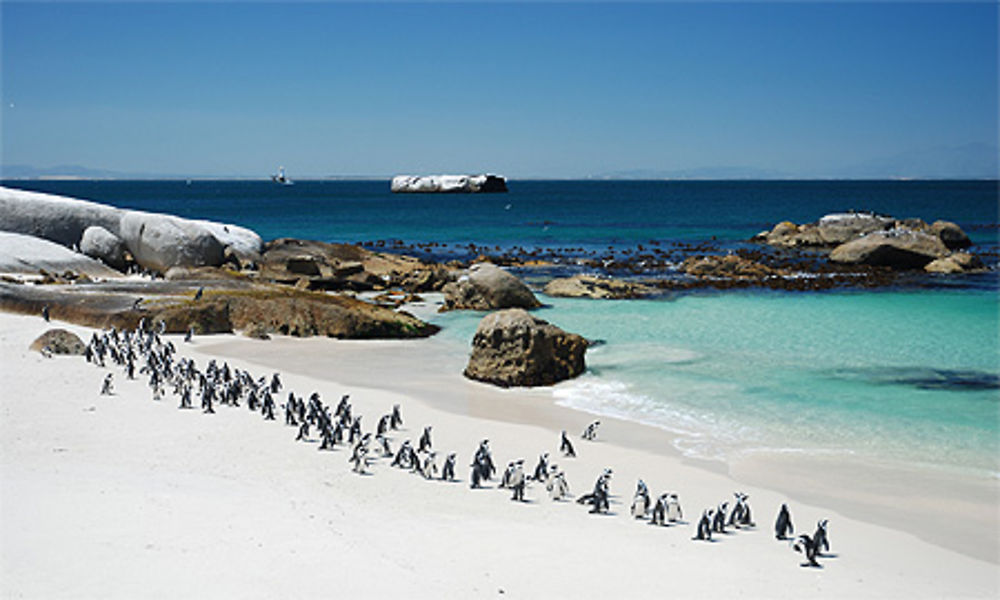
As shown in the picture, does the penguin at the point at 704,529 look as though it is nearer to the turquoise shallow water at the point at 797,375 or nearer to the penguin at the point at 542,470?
the penguin at the point at 542,470

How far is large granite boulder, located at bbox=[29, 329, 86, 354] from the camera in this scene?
13.3 m

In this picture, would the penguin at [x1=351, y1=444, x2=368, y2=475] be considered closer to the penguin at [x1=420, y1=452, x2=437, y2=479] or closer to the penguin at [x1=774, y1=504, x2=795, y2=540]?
the penguin at [x1=420, y1=452, x2=437, y2=479]

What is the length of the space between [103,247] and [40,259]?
115 inches

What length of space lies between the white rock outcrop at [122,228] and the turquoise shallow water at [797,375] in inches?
390

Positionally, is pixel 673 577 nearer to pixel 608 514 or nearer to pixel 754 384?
pixel 608 514

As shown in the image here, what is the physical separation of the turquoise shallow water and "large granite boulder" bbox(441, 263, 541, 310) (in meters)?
0.80

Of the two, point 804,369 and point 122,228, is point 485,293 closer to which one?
point 804,369

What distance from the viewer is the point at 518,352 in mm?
13539

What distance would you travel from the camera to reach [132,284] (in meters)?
19.4

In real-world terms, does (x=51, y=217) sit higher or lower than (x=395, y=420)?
higher

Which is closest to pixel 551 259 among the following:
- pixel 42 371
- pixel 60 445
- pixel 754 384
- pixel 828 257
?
pixel 828 257

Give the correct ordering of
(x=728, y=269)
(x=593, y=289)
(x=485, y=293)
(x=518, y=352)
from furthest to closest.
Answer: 1. (x=728, y=269)
2. (x=593, y=289)
3. (x=485, y=293)
4. (x=518, y=352)

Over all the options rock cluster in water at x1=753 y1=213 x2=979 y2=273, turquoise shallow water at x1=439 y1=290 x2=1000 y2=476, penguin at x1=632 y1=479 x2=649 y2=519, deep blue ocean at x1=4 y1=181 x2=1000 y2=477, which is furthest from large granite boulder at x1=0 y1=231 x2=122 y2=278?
rock cluster in water at x1=753 y1=213 x2=979 y2=273

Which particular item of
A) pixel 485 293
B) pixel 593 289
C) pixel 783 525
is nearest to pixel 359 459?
pixel 783 525
